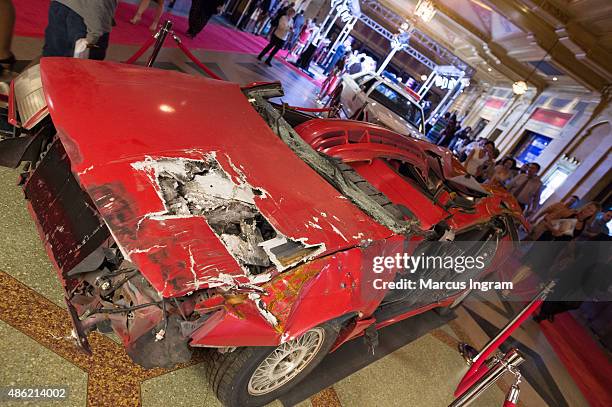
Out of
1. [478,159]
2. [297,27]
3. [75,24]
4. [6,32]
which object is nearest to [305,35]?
[297,27]

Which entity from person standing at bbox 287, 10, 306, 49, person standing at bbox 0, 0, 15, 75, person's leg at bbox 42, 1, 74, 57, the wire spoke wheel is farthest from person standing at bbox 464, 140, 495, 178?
person standing at bbox 287, 10, 306, 49

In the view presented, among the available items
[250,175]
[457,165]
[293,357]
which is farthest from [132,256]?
[457,165]

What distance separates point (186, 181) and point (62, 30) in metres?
2.69

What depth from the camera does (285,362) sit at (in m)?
2.13

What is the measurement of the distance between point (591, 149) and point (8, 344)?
1291 centimetres

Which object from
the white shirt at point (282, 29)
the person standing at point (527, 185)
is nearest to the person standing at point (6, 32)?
the white shirt at point (282, 29)

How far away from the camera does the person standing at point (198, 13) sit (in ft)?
26.1

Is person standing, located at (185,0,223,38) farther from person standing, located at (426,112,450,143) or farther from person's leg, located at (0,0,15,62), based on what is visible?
person standing, located at (426,112,450,143)

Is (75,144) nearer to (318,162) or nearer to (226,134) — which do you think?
(226,134)

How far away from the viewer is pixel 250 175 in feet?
6.64

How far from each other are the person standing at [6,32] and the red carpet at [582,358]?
22.3 ft

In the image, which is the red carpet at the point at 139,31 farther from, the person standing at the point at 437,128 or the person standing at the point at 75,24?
the person standing at the point at 437,128

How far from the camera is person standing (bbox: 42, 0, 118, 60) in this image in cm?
327

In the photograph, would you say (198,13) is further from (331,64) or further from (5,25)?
(331,64)
